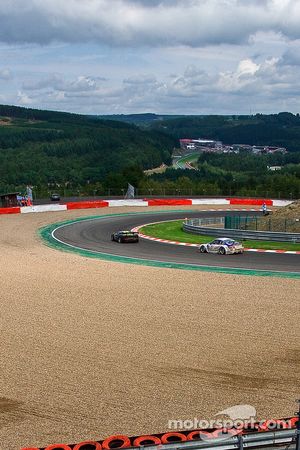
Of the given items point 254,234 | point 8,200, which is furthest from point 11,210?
point 254,234

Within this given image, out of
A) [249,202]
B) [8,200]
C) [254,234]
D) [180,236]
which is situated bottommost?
[180,236]

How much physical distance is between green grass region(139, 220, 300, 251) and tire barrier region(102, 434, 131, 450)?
898 inches

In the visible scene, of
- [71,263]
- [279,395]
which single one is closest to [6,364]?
[279,395]

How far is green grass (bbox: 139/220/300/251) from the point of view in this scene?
102ft

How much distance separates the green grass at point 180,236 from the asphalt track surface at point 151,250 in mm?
1897

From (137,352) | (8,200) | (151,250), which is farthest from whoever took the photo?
(8,200)

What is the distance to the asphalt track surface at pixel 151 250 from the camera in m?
25.8

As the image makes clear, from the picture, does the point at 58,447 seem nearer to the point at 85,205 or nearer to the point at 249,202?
the point at 85,205

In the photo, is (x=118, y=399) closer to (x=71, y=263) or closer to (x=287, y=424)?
(x=287, y=424)

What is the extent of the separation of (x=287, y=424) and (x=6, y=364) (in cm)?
663

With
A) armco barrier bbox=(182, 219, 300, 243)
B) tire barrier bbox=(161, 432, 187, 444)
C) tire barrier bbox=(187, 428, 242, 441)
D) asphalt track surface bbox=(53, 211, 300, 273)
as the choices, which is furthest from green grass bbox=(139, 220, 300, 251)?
tire barrier bbox=(161, 432, 187, 444)

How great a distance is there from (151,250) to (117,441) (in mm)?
22194

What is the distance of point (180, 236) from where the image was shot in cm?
3659

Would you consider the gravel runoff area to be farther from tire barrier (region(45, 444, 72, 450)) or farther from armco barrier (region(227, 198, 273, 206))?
armco barrier (region(227, 198, 273, 206))
